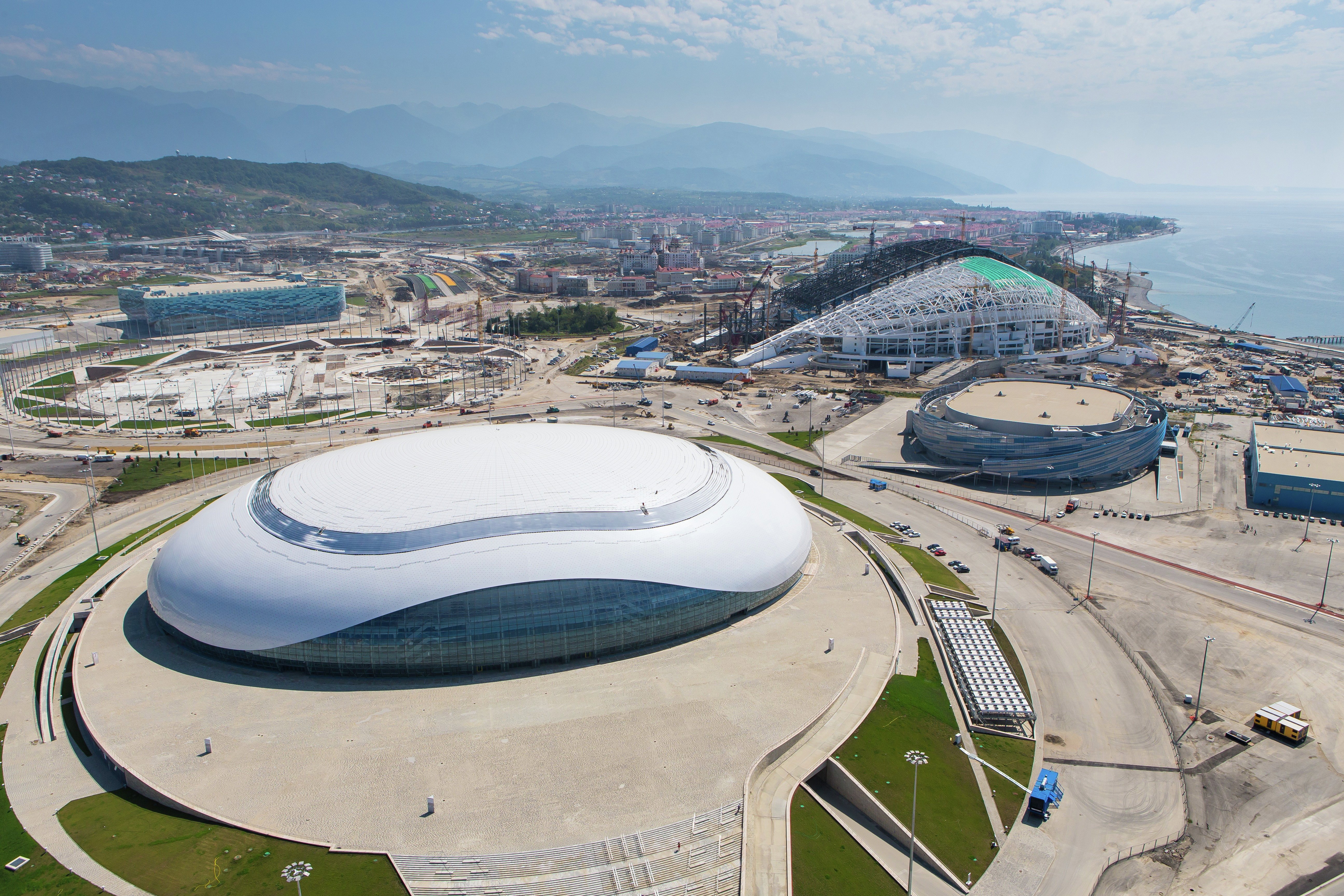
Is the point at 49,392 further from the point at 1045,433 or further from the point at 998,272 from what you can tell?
the point at 998,272

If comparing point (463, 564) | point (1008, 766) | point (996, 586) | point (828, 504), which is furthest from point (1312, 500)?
point (463, 564)

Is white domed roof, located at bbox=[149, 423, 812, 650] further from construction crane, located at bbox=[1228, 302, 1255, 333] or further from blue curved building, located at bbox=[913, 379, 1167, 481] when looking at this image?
construction crane, located at bbox=[1228, 302, 1255, 333]

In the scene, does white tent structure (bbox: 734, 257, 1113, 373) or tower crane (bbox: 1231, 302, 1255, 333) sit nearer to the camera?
white tent structure (bbox: 734, 257, 1113, 373)

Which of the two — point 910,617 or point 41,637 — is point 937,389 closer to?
point 910,617

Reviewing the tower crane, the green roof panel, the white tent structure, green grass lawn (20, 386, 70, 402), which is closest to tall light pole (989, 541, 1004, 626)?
the white tent structure

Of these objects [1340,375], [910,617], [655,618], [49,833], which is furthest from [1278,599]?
[1340,375]

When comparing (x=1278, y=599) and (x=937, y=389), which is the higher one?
(x=937, y=389)
